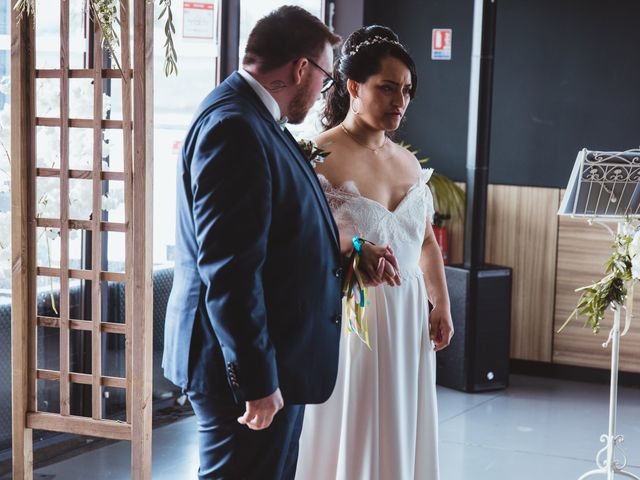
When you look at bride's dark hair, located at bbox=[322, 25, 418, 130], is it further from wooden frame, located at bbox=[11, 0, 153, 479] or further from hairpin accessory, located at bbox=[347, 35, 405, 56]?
wooden frame, located at bbox=[11, 0, 153, 479]

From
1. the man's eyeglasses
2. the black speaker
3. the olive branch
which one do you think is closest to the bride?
the man's eyeglasses

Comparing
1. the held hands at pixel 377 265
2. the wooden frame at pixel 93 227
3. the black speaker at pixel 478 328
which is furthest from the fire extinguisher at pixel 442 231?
the held hands at pixel 377 265

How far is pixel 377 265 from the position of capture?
2.59 meters

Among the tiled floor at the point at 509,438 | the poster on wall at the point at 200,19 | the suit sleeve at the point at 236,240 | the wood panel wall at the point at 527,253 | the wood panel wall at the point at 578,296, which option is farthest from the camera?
the wood panel wall at the point at 527,253

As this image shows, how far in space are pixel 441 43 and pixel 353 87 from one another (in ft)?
11.5

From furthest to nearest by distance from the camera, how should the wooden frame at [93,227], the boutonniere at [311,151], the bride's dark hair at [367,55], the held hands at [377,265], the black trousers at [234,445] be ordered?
the wooden frame at [93,227]
the bride's dark hair at [367,55]
the boutonniere at [311,151]
the held hands at [377,265]
the black trousers at [234,445]

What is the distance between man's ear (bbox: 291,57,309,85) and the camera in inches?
88.1

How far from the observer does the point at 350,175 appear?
2.93m

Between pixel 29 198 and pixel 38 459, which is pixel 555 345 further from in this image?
pixel 29 198

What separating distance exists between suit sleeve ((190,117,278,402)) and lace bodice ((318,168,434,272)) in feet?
2.79

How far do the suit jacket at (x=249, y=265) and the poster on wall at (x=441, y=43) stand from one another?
4.27 metres

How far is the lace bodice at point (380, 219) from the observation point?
2.89m

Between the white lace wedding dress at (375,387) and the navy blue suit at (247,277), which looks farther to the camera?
the white lace wedding dress at (375,387)

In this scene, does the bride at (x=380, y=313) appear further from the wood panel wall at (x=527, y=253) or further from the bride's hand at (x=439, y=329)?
the wood panel wall at (x=527, y=253)
